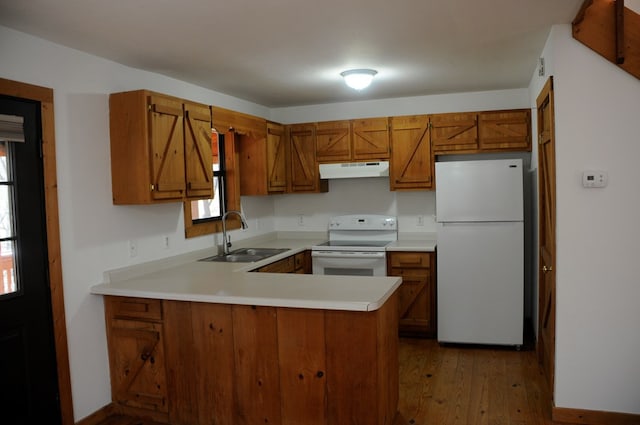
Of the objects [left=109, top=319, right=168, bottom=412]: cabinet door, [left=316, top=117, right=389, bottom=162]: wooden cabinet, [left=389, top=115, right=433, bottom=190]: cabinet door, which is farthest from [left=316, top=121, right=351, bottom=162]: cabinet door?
[left=109, top=319, right=168, bottom=412]: cabinet door

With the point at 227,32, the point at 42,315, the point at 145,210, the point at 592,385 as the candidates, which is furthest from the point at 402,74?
the point at 42,315

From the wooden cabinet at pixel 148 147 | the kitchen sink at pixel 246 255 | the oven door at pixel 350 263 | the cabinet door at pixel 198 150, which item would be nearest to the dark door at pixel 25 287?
the wooden cabinet at pixel 148 147

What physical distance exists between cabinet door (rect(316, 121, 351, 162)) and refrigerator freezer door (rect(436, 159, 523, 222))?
3.77ft

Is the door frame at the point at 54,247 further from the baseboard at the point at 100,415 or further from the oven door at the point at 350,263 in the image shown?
the oven door at the point at 350,263

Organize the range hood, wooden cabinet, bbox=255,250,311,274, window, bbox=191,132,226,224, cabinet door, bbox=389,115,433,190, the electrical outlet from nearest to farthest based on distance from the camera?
the electrical outlet < wooden cabinet, bbox=255,250,311,274 < window, bbox=191,132,226,224 < cabinet door, bbox=389,115,433,190 < the range hood

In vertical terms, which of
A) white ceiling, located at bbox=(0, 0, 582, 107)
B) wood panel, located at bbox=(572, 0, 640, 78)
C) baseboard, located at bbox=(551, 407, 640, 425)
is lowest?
baseboard, located at bbox=(551, 407, 640, 425)

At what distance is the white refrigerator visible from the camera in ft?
14.4

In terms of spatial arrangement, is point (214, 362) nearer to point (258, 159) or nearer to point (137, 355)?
point (137, 355)

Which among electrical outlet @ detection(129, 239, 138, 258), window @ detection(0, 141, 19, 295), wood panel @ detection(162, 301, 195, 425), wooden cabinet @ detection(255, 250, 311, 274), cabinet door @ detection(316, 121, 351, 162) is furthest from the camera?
cabinet door @ detection(316, 121, 351, 162)

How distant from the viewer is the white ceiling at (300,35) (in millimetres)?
2527

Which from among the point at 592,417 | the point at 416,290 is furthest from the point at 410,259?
the point at 592,417

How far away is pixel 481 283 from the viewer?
4480mm

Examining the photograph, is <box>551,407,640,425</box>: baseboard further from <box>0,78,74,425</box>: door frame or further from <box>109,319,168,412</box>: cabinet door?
<box>0,78,74,425</box>: door frame

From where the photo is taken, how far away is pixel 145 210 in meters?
3.67
